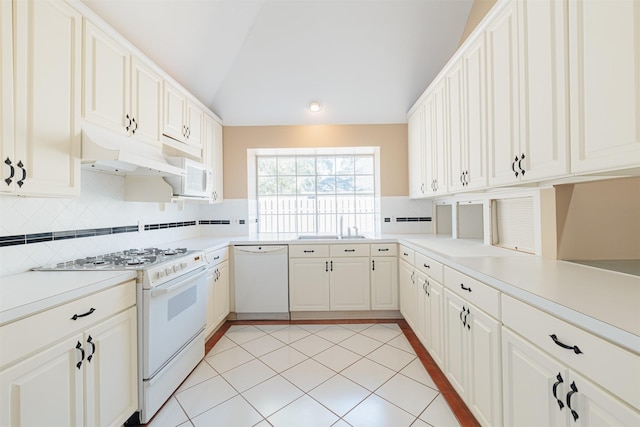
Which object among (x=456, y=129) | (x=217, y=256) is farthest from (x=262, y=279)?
(x=456, y=129)

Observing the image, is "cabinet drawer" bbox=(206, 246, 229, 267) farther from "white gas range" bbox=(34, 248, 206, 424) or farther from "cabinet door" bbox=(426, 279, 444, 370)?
"cabinet door" bbox=(426, 279, 444, 370)

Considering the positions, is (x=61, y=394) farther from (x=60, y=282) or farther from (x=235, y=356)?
(x=235, y=356)

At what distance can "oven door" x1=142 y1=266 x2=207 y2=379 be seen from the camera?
1.67 metres

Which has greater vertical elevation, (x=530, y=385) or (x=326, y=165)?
(x=326, y=165)

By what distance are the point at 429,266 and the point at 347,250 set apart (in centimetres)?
108

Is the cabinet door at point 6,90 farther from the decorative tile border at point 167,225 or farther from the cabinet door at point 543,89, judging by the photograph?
the cabinet door at point 543,89

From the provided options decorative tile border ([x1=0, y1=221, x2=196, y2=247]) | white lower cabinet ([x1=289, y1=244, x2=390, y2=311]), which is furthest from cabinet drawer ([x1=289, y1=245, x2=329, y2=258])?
decorative tile border ([x1=0, y1=221, x2=196, y2=247])

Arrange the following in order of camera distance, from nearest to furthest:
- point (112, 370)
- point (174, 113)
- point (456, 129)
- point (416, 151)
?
point (112, 370) → point (456, 129) → point (174, 113) → point (416, 151)

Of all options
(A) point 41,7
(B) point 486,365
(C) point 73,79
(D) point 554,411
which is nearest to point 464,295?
(B) point 486,365

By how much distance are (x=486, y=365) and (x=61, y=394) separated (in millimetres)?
1936

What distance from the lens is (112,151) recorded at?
1.56 m

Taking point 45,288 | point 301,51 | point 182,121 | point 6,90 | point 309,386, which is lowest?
point 309,386

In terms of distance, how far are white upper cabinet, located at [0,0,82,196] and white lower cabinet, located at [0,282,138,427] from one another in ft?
2.05

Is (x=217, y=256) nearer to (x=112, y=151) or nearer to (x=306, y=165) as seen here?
(x=112, y=151)
